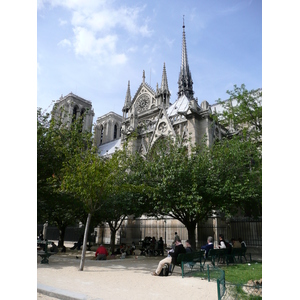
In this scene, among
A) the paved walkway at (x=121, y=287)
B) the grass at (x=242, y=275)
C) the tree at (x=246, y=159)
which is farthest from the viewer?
the tree at (x=246, y=159)

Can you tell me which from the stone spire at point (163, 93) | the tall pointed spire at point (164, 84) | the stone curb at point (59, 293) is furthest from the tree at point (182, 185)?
the tall pointed spire at point (164, 84)

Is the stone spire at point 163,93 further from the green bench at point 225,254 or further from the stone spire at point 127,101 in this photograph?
the green bench at point 225,254

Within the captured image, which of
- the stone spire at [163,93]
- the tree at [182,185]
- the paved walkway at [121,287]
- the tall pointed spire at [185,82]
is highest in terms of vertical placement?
the tall pointed spire at [185,82]

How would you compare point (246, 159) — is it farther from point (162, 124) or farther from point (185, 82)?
point (185, 82)

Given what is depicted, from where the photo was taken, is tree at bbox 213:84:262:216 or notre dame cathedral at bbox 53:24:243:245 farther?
notre dame cathedral at bbox 53:24:243:245

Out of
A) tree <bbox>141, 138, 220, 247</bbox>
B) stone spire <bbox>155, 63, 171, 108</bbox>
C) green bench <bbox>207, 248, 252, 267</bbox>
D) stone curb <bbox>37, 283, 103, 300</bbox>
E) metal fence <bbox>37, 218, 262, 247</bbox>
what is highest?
stone spire <bbox>155, 63, 171, 108</bbox>

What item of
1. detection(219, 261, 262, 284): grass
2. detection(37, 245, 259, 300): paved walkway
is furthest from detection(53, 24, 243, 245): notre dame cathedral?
detection(219, 261, 262, 284): grass

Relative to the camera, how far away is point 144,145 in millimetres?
29531

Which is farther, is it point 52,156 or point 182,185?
point 182,185

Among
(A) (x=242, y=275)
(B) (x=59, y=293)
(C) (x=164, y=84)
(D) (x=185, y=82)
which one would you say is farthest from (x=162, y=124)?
(B) (x=59, y=293)

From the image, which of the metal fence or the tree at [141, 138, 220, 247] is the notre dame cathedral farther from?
the tree at [141, 138, 220, 247]

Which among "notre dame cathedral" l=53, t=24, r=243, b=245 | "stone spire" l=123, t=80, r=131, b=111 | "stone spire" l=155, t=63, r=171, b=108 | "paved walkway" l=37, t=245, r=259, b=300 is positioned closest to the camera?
"paved walkway" l=37, t=245, r=259, b=300
